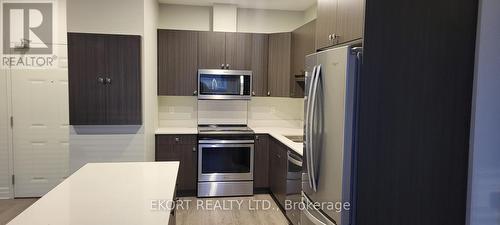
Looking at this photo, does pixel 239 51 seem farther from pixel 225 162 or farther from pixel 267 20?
pixel 225 162

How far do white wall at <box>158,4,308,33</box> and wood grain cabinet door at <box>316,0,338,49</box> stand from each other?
2.31 meters

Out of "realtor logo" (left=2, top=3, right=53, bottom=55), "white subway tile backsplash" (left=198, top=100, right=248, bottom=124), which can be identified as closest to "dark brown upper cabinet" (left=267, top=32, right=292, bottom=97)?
"white subway tile backsplash" (left=198, top=100, right=248, bottom=124)

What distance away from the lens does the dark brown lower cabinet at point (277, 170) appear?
11.9 ft

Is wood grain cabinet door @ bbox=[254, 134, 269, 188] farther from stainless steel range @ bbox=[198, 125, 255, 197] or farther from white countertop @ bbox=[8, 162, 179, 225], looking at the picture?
white countertop @ bbox=[8, 162, 179, 225]

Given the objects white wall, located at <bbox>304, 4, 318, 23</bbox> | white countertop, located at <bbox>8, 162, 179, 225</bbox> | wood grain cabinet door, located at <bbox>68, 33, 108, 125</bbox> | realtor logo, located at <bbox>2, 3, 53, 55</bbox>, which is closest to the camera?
white countertop, located at <bbox>8, 162, 179, 225</bbox>

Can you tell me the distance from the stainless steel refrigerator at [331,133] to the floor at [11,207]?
3.36 metres

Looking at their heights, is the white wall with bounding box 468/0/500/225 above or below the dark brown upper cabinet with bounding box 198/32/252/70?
below

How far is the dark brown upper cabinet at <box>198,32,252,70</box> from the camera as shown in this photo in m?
4.43

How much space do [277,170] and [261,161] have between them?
1.55 feet

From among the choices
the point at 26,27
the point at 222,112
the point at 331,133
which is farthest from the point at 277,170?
the point at 26,27

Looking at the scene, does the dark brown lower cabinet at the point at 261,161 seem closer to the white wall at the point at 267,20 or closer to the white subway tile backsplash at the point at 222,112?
the white subway tile backsplash at the point at 222,112

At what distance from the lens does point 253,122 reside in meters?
4.96

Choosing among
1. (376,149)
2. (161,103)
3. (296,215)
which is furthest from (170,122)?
(376,149)

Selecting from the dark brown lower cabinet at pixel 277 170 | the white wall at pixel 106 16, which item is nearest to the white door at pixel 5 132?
the white wall at pixel 106 16
